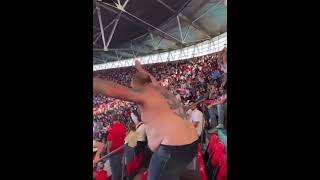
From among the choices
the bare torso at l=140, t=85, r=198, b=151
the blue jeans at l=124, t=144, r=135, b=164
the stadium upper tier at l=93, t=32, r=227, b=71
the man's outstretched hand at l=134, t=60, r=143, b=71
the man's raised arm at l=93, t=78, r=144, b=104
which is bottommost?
the blue jeans at l=124, t=144, r=135, b=164

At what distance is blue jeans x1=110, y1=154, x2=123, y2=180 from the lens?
334 cm

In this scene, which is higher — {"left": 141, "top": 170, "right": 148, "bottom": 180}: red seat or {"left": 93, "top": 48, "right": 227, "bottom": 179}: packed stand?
{"left": 93, "top": 48, "right": 227, "bottom": 179}: packed stand

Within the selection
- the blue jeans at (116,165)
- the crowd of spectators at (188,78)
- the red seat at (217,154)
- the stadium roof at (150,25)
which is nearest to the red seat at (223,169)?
the red seat at (217,154)

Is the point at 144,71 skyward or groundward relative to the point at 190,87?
skyward

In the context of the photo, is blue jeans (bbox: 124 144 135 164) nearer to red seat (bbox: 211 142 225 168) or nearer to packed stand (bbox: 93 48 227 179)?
packed stand (bbox: 93 48 227 179)

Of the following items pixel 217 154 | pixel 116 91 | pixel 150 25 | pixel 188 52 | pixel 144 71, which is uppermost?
pixel 150 25

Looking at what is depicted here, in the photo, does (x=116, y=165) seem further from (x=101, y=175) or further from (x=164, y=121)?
(x=164, y=121)

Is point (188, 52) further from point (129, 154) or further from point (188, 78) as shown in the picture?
point (129, 154)

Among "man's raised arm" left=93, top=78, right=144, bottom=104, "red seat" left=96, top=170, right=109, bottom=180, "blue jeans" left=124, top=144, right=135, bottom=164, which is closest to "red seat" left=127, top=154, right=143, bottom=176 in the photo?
"blue jeans" left=124, top=144, right=135, bottom=164

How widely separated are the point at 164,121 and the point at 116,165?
43cm

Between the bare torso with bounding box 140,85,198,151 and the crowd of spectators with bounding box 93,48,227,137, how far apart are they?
0.07m

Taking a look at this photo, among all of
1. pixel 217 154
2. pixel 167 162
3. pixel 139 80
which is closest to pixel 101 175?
pixel 167 162

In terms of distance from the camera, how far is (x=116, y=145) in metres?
3.36
